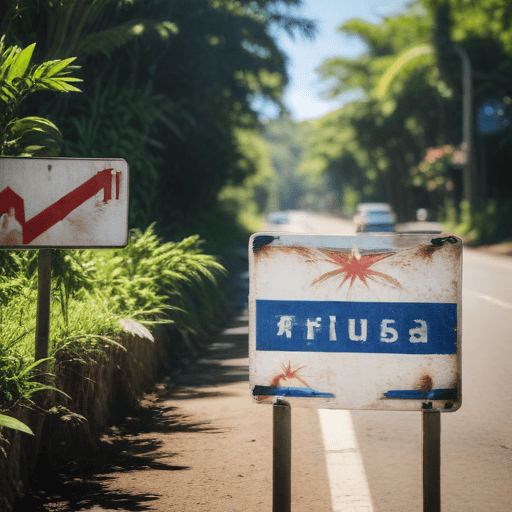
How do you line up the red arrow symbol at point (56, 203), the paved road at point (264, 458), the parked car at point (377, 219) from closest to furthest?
the paved road at point (264, 458)
the red arrow symbol at point (56, 203)
the parked car at point (377, 219)

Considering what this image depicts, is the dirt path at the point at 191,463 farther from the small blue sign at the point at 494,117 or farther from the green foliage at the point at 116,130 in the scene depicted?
the small blue sign at the point at 494,117

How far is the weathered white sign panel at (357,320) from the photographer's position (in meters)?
3.26

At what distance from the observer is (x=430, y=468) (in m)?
3.25

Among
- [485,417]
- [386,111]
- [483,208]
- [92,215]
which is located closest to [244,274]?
[485,417]

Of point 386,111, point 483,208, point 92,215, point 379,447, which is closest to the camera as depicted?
point 92,215

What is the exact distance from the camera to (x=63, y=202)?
4645 mm

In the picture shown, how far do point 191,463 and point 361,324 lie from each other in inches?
90.1

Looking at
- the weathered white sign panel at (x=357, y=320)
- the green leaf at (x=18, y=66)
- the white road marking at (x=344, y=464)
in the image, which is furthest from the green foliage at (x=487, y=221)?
the weathered white sign panel at (x=357, y=320)

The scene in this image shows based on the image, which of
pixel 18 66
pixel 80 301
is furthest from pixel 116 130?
pixel 18 66

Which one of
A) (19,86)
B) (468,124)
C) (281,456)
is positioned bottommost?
(281,456)

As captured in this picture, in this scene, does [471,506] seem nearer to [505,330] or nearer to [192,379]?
[192,379]

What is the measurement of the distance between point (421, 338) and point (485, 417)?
A: 356 cm

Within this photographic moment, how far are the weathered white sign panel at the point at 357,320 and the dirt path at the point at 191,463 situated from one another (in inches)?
51.4

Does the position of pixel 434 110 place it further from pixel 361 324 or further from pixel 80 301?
pixel 361 324
